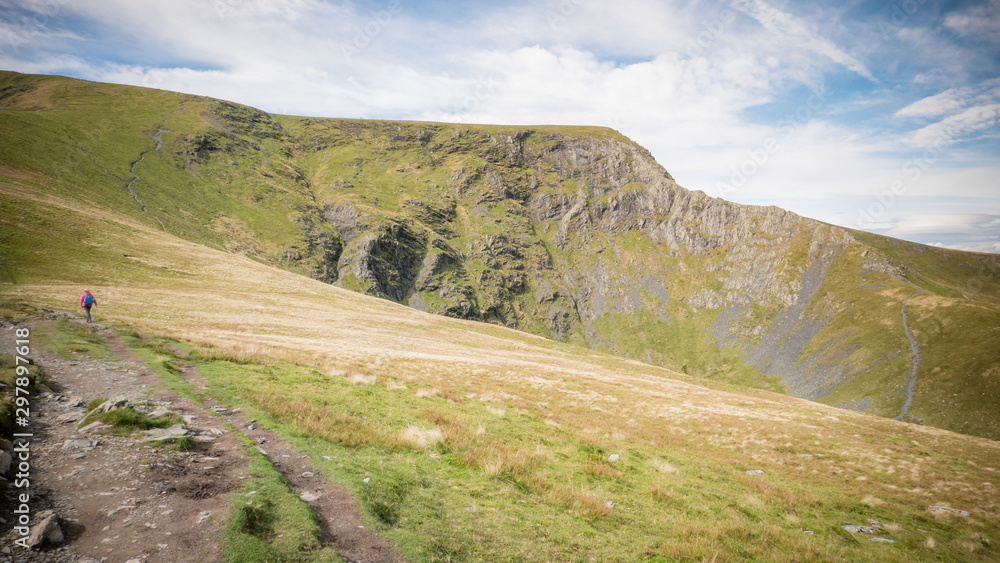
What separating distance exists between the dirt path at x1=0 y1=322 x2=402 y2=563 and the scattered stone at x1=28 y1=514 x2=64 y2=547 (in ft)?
0.33

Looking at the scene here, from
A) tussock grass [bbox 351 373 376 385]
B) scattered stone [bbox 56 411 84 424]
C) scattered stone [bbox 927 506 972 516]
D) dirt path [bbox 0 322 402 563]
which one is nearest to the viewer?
dirt path [bbox 0 322 402 563]

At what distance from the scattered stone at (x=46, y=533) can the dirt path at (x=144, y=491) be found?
101 millimetres

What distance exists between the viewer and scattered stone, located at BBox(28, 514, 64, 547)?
5.34 metres

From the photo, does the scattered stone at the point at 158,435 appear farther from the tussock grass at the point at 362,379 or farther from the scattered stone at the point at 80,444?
the tussock grass at the point at 362,379

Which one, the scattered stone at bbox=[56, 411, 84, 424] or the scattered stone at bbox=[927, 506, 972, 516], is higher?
the scattered stone at bbox=[56, 411, 84, 424]

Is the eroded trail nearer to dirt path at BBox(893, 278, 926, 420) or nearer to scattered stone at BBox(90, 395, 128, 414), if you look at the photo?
scattered stone at BBox(90, 395, 128, 414)

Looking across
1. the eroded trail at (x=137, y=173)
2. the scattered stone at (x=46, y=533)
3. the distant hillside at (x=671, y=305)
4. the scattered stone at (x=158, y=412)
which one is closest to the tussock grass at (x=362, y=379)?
the scattered stone at (x=158, y=412)

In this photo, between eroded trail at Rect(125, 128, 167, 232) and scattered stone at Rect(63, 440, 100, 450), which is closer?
scattered stone at Rect(63, 440, 100, 450)

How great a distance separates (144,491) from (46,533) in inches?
78.6

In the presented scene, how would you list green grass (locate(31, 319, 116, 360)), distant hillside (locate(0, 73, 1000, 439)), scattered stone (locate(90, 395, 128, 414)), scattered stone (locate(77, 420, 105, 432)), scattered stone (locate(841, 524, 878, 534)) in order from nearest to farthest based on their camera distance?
1. scattered stone (locate(77, 420, 105, 432))
2. scattered stone (locate(90, 395, 128, 414))
3. scattered stone (locate(841, 524, 878, 534))
4. green grass (locate(31, 319, 116, 360))
5. distant hillside (locate(0, 73, 1000, 439))

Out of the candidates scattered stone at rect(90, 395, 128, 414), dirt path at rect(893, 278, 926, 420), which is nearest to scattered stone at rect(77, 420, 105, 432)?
scattered stone at rect(90, 395, 128, 414)

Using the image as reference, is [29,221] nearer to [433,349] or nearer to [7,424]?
[433,349]

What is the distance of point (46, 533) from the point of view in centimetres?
540

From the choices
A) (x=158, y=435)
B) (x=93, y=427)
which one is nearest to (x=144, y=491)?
(x=158, y=435)
